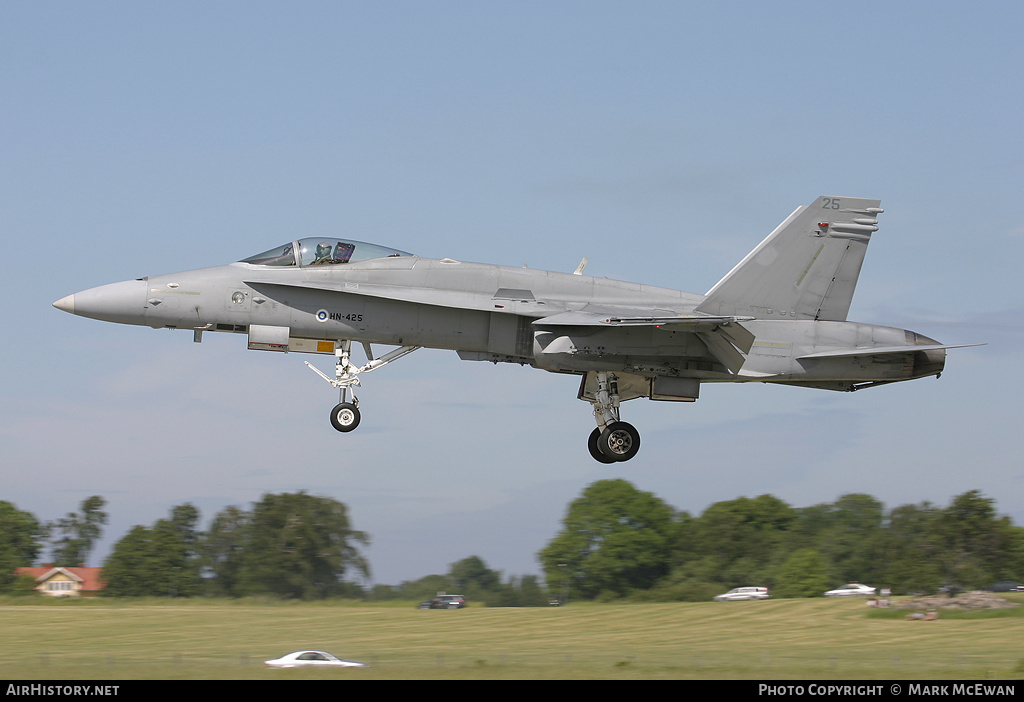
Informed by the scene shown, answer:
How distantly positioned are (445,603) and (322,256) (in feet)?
72.3

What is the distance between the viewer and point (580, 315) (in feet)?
64.7

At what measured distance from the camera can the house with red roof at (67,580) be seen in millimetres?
40406

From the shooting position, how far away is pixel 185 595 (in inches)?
1545

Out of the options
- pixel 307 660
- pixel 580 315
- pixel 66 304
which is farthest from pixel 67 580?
pixel 580 315

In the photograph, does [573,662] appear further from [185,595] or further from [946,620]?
[946,620]

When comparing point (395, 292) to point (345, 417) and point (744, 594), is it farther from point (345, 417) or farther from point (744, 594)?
point (744, 594)

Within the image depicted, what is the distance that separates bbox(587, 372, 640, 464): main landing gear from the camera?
2097 centimetres

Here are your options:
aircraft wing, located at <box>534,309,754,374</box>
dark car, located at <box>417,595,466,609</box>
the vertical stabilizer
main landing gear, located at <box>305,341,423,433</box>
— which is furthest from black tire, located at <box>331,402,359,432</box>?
dark car, located at <box>417,595,466,609</box>

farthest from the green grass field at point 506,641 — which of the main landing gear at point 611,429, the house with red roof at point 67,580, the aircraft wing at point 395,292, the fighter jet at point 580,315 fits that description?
the aircraft wing at point 395,292

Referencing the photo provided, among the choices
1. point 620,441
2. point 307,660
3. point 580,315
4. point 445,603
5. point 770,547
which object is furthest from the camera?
point 770,547

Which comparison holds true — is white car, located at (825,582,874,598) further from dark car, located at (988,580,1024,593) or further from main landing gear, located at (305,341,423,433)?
main landing gear, located at (305,341,423,433)

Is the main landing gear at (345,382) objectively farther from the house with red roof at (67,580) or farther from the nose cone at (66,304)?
the house with red roof at (67,580)

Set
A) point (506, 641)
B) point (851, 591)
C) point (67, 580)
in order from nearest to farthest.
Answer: point (506, 641), point (67, 580), point (851, 591)
